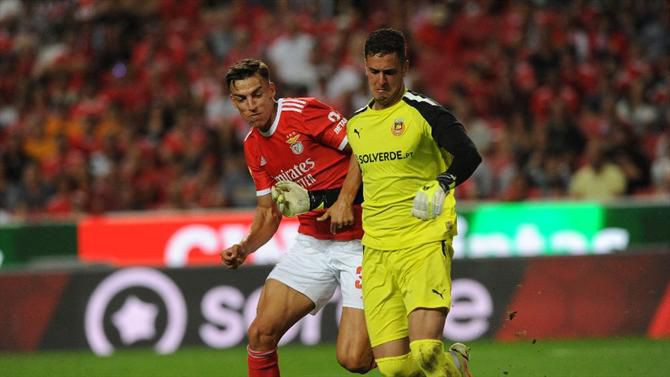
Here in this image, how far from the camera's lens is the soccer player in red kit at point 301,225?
23.9 feet

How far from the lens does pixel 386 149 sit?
668 centimetres

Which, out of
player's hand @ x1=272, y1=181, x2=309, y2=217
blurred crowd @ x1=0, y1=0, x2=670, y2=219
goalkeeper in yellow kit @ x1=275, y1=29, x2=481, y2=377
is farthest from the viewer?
blurred crowd @ x1=0, y1=0, x2=670, y2=219

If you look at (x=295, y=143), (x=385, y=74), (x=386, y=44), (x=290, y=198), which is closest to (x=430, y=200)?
(x=385, y=74)

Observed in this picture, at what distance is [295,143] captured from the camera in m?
7.45

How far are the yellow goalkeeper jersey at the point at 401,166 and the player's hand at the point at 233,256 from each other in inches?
35.2

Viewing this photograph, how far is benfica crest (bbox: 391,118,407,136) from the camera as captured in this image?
6.61m

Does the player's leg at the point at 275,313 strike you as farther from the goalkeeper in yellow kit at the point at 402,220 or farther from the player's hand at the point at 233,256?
the goalkeeper in yellow kit at the point at 402,220

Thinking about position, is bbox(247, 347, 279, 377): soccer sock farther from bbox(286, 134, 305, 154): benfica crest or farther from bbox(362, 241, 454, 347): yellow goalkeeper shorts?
bbox(286, 134, 305, 154): benfica crest

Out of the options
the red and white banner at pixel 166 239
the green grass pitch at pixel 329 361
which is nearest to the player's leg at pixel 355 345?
the green grass pitch at pixel 329 361

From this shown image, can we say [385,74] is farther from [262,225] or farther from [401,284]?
[262,225]

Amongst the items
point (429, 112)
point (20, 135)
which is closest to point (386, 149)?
point (429, 112)

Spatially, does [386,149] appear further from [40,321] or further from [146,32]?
[146,32]

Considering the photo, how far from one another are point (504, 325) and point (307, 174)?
4.73m

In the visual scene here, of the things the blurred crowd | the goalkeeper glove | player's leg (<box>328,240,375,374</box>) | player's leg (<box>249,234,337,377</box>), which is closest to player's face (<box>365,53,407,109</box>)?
the goalkeeper glove
